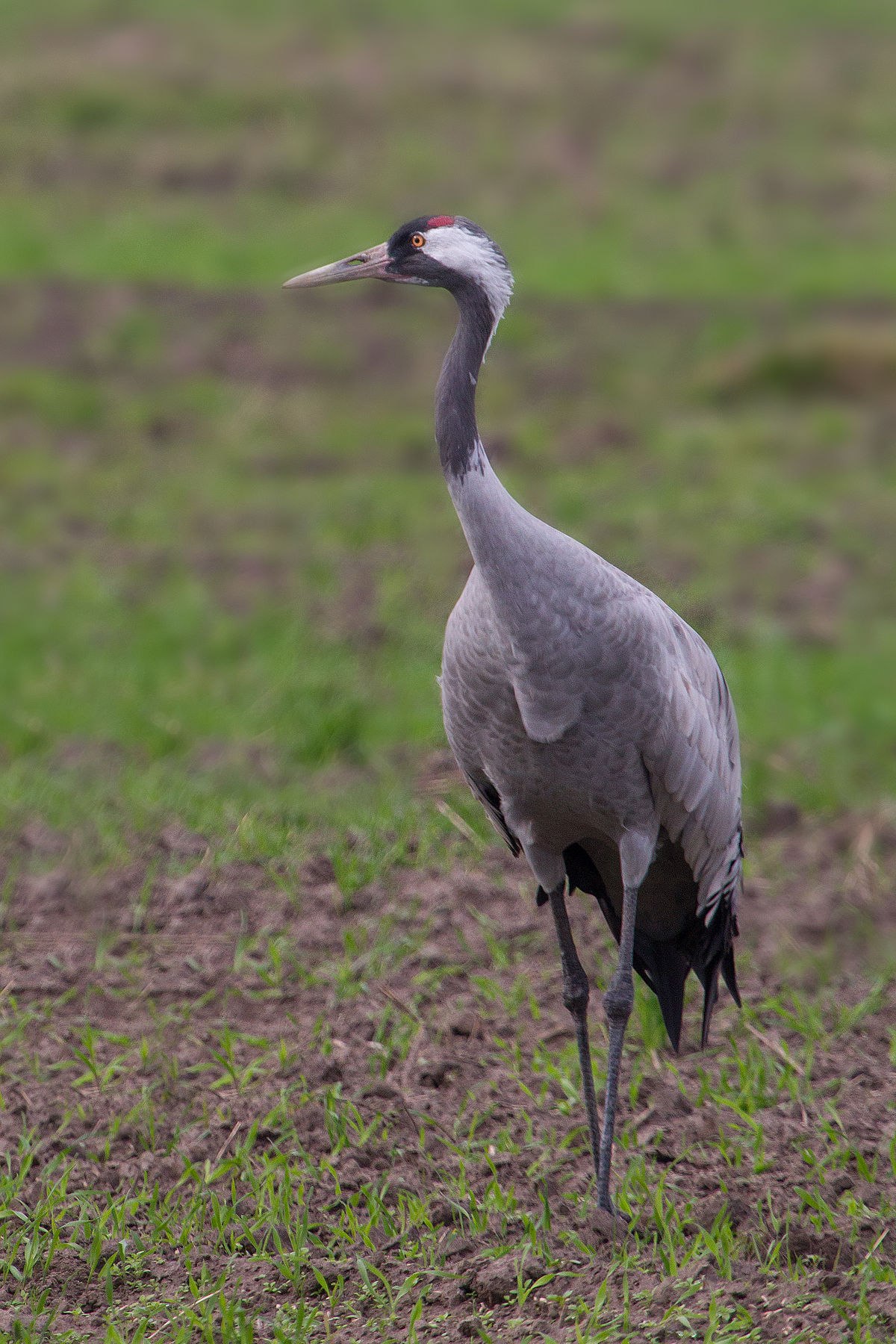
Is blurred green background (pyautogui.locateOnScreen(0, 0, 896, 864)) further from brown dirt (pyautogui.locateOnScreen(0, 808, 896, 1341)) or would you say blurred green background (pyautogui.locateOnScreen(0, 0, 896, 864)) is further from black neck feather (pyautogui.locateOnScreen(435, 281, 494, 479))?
black neck feather (pyautogui.locateOnScreen(435, 281, 494, 479))

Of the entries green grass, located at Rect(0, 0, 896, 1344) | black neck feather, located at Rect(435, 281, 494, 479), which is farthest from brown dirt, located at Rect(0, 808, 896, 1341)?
black neck feather, located at Rect(435, 281, 494, 479)

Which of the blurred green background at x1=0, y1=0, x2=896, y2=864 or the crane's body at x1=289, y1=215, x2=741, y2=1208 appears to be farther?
the blurred green background at x1=0, y1=0, x2=896, y2=864

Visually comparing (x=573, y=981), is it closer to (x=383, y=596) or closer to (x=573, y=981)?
(x=573, y=981)

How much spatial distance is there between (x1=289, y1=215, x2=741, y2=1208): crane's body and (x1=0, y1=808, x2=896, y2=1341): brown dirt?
15.7 inches

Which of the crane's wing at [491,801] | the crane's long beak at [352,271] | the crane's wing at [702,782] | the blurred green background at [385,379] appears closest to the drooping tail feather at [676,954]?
the crane's wing at [702,782]

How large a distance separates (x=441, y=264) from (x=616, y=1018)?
188 centimetres

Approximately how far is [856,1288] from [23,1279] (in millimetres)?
1783

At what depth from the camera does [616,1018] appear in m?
4.15

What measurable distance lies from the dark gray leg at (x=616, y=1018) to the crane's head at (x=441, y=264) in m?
1.46

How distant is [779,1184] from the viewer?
400 cm

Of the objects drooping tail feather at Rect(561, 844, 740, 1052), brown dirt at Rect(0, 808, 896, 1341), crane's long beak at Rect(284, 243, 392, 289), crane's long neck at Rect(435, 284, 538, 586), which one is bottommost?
brown dirt at Rect(0, 808, 896, 1341)

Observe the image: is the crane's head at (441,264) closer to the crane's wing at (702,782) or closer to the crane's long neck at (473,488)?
the crane's long neck at (473,488)

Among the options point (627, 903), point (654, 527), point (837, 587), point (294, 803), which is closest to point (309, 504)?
point (654, 527)

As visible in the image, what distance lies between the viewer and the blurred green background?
6.90 meters
